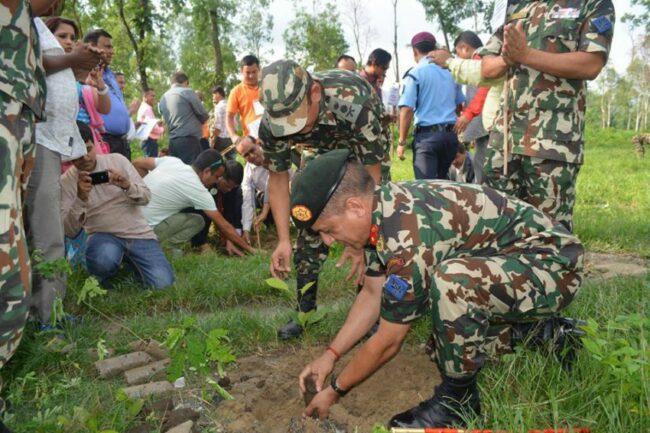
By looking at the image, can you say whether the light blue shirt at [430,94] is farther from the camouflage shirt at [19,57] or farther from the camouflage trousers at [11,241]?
the camouflage trousers at [11,241]

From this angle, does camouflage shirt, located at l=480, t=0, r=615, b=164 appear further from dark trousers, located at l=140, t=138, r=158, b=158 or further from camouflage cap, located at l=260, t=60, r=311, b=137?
dark trousers, located at l=140, t=138, r=158, b=158

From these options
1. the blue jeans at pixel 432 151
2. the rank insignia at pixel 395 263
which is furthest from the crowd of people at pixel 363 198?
the blue jeans at pixel 432 151

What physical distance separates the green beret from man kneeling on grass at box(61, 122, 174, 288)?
7.44 ft

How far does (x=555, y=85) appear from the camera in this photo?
275 centimetres

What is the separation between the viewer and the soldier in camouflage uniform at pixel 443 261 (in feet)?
6.43

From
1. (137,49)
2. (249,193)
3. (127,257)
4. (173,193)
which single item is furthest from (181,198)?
(137,49)

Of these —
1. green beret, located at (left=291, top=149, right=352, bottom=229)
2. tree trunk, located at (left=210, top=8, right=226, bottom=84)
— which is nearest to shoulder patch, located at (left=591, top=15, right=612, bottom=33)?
green beret, located at (left=291, top=149, right=352, bottom=229)

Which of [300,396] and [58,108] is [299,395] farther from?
[58,108]

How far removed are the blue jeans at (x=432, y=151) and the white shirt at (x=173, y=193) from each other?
2038mm

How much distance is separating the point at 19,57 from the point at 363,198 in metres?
1.29

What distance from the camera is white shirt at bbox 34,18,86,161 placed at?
9.65 ft

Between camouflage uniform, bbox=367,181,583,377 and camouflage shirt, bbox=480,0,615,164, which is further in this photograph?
camouflage shirt, bbox=480,0,615,164

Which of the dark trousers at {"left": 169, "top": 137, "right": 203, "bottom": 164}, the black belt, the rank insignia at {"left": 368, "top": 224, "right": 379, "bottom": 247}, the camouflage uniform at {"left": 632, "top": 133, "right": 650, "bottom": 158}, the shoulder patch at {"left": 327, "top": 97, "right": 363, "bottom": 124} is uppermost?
the shoulder patch at {"left": 327, "top": 97, "right": 363, "bottom": 124}

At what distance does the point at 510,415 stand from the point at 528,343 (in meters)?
0.59
